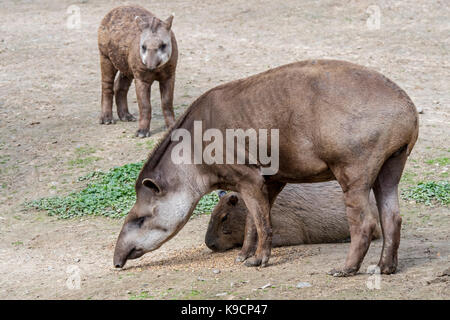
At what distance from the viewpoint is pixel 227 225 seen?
7.23 metres

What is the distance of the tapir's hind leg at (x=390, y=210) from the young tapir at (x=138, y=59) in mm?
5571

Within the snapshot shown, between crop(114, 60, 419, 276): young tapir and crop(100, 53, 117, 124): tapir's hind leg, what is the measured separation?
18.7 ft

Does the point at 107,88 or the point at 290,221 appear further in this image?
the point at 107,88

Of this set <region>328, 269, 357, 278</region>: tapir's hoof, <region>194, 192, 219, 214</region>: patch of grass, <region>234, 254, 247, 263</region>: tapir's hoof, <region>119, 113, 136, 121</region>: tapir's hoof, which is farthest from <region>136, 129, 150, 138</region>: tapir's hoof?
<region>328, 269, 357, 278</region>: tapir's hoof

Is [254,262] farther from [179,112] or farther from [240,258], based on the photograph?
[179,112]

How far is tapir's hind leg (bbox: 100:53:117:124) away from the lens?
471 inches

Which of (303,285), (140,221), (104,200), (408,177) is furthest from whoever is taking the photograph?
(408,177)

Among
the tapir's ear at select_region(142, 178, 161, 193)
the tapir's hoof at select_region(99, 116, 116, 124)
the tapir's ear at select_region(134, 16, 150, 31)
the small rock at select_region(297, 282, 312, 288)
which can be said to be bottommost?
the tapir's hoof at select_region(99, 116, 116, 124)

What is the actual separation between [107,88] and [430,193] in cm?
605

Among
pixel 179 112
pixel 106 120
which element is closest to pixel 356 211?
pixel 179 112

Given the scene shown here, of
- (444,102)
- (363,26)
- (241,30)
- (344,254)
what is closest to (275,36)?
(241,30)

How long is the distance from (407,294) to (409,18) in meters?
12.5

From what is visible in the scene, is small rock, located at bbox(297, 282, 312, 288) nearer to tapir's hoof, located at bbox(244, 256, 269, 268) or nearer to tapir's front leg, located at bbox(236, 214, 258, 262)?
tapir's hoof, located at bbox(244, 256, 269, 268)

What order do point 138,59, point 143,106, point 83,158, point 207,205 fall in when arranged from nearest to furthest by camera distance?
1. point 207,205
2. point 83,158
3. point 138,59
4. point 143,106
